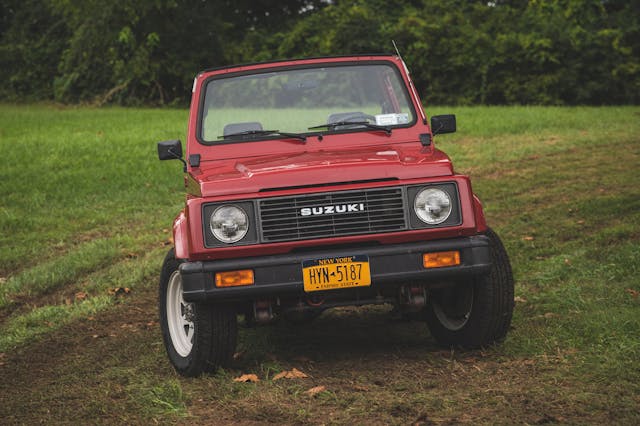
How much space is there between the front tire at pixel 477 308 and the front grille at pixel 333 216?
677 mm

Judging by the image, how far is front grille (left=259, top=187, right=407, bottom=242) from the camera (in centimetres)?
556

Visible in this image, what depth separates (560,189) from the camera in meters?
13.1

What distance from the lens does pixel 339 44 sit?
34.5 metres

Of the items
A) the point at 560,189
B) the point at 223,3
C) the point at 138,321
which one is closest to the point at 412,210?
the point at 138,321

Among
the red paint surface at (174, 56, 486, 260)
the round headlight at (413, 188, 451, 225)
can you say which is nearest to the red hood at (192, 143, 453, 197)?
the red paint surface at (174, 56, 486, 260)

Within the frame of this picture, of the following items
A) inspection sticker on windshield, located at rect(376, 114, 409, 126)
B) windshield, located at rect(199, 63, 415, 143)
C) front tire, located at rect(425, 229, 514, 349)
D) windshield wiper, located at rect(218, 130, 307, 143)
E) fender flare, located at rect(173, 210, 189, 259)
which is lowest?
front tire, located at rect(425, 229, 514, 349)

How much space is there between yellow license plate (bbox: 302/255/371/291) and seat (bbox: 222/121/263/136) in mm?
1573

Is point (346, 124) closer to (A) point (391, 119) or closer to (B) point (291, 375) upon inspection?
(A) point (391, 119)

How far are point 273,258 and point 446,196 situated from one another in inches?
38.5

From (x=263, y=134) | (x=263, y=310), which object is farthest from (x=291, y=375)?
(x=263, y=134)

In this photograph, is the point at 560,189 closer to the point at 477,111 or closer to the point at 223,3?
the point at 477,111

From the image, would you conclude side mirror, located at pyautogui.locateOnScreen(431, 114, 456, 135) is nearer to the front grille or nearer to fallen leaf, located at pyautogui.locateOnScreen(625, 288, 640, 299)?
the front grille

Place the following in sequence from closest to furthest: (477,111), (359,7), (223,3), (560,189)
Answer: (560,189) < (477,111) < (359,7) < (223,3)

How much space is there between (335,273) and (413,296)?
25.2 inches
